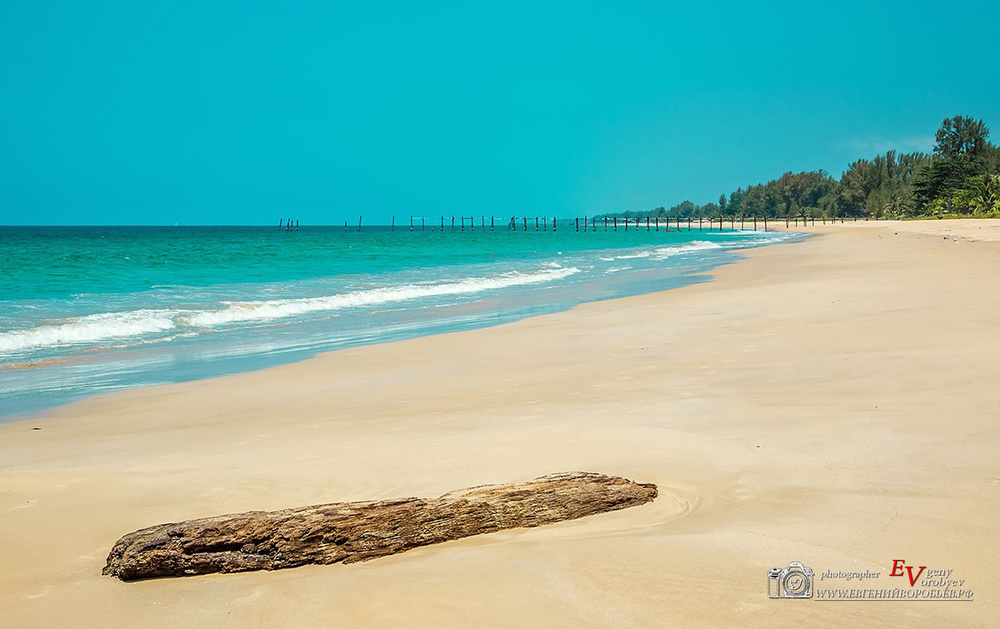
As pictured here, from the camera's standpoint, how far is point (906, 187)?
366 feet

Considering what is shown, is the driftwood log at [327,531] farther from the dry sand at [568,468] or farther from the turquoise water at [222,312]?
the turquoise water at [222,312]

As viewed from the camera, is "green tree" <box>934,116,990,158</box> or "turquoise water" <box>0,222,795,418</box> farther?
"green tree" <box>934,116,990,158</box>

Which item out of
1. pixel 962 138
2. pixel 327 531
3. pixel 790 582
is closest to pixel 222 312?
pixel 327 531

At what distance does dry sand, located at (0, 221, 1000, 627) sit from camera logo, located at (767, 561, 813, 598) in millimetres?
52

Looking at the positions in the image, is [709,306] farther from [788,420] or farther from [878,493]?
[878,493]

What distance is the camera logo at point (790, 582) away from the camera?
10.2 feet

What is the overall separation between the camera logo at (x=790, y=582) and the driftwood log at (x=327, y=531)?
103 centimetres

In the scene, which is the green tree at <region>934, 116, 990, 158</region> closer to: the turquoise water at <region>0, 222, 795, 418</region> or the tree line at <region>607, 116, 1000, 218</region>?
the tree line at <region>607, 116, 1000, 218</region>

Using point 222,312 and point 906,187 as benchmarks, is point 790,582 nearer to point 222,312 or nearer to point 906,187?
point 222,312

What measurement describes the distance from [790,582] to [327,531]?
2022mm

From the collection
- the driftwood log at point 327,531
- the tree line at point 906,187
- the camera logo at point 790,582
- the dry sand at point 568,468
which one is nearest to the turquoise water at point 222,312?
the dry sand at point 568,468

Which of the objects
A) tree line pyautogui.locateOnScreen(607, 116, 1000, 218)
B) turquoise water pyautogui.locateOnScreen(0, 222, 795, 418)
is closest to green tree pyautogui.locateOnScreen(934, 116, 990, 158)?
tree line pyautogui.locateOnScreen(607, 116, 1000, 218)

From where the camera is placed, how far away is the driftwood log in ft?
11.3

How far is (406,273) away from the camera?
31.6m
